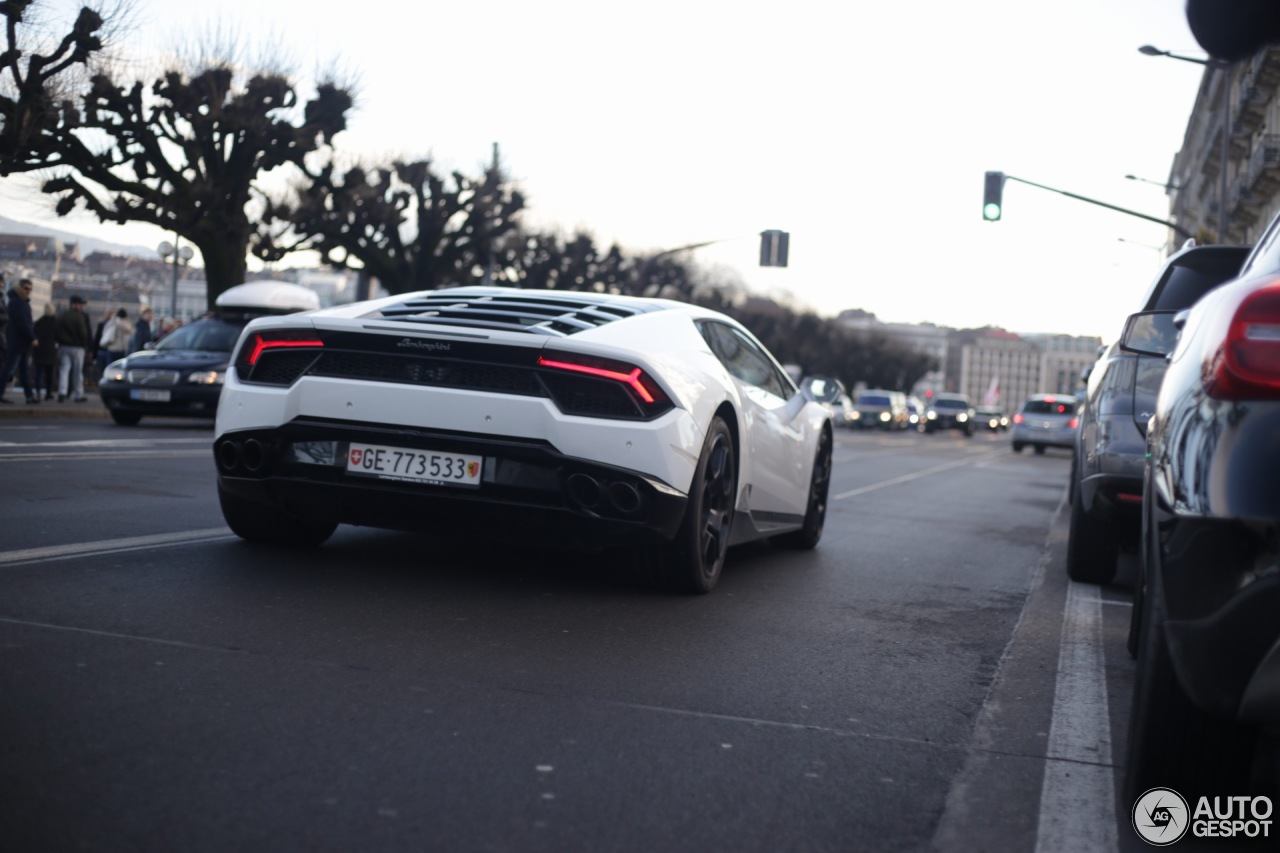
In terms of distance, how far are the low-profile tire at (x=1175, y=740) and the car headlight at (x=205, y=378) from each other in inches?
671

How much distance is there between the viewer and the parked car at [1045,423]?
3953 cm

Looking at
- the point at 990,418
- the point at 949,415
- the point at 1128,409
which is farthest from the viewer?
the point at 990,418

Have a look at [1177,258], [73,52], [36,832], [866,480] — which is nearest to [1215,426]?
[36,832]

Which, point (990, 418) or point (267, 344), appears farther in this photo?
point (990, 418)

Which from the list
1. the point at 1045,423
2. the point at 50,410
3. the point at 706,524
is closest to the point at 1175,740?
the point at 706,524

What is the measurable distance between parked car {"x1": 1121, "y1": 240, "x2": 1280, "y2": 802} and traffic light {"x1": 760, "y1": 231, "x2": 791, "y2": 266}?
41896 millimetres

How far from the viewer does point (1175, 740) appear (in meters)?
2.98

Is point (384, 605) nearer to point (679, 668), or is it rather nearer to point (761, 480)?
point (679, 668)

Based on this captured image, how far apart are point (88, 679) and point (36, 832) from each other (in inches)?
49.0

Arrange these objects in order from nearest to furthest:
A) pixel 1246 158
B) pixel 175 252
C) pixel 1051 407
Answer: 1. pixel 175 252
2. pixel 1051 407
3. pixel 1246 158

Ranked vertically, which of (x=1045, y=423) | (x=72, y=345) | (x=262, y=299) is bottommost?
(x=1045, y=423)

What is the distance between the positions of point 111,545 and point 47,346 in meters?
17.5

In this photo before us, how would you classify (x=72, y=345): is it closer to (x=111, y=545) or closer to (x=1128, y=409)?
(x=111, y=545)

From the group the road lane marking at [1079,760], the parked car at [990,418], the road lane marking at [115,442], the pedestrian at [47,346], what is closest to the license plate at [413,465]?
the road lane marking at [1079,760]
